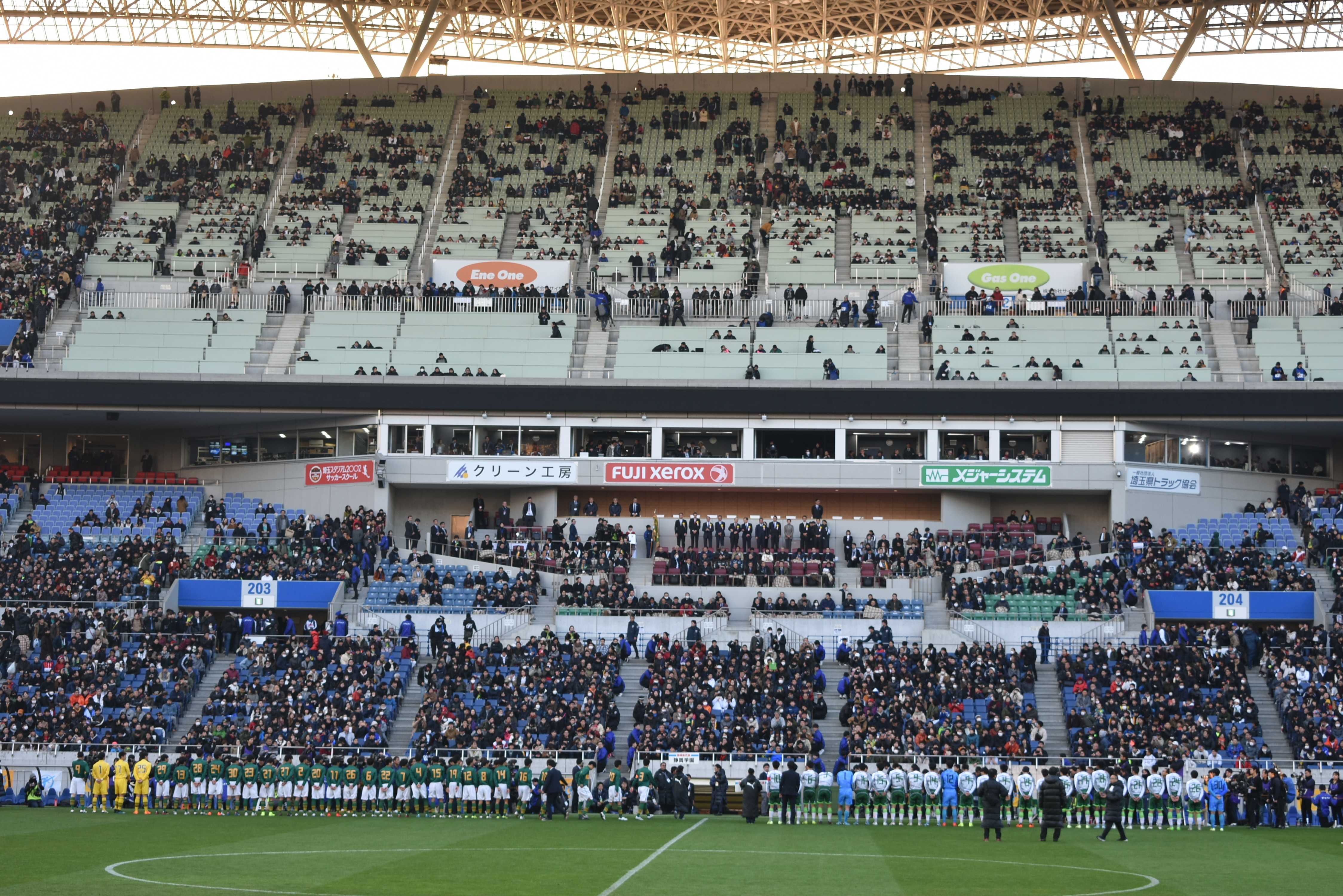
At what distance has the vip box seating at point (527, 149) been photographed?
68.7m

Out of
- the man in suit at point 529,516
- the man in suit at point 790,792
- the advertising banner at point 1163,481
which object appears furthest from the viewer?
the advertising banner at point 1163,481

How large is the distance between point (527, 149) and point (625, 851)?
53.2m

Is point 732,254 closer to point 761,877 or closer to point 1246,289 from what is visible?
point 1246,289

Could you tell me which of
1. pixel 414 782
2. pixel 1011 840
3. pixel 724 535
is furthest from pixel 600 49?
pixel 1011 840

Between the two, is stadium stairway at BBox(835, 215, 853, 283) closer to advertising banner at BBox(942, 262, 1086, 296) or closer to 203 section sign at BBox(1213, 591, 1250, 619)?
advertising banner at BBox(942, 262, 1086, 296)

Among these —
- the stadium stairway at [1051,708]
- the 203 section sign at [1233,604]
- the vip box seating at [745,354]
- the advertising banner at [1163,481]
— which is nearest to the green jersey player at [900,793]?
the stadium stairway at [1051,708]

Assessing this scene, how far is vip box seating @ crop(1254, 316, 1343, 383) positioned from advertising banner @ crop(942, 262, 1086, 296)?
774 centimetres

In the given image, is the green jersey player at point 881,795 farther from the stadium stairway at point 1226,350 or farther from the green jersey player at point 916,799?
the stadium stairway at point 1226,350

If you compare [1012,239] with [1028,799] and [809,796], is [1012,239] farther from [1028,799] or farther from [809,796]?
[809,796]

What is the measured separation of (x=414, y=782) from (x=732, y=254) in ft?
117

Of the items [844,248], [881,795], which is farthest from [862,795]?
[844,248]

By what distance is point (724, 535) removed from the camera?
160 ft

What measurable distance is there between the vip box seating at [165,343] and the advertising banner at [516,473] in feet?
30.9

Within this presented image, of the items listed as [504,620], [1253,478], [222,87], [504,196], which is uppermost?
[222,87]
